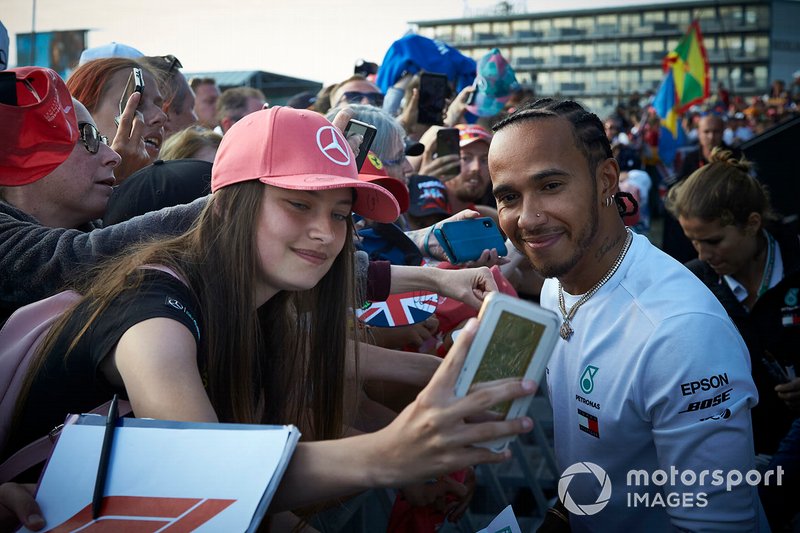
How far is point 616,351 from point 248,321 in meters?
1.20

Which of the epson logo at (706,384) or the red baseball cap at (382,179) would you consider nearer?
the epson logo at (706,384)

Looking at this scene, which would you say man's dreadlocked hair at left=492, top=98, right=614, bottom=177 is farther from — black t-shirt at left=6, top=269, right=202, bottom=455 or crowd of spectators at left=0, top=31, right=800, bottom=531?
black t-shirt at left=6, top=269, right=202, bottom=455

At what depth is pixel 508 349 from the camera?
4.68 feet

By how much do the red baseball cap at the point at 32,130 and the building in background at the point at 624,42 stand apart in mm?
90118

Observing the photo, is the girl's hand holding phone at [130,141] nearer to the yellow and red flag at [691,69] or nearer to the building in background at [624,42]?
the yellow and red flag at [691,69]

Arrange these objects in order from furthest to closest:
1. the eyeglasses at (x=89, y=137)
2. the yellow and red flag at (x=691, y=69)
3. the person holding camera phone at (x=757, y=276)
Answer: the yellow and red flag at (x=691, y=69)
the person holding camera phone at (x=757, y=276)
the eyeglasses at (x=89, y=137)

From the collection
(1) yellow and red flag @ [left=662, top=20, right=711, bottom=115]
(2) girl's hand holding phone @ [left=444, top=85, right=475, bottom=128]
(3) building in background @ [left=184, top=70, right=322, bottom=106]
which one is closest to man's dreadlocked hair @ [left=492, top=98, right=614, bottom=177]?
(2) girl's hand holding phone @ [left=444, top=85, right=475, bottom=128]

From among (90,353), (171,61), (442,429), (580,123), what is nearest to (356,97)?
(171,61)

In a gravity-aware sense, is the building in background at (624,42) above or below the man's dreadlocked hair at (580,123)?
above

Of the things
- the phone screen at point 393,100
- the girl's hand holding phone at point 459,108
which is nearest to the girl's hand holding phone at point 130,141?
the phone screen at point 393,100

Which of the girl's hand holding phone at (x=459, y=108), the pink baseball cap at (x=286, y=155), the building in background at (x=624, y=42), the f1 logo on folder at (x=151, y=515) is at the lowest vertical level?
the f1 logo on folder at (x=151, y=515)

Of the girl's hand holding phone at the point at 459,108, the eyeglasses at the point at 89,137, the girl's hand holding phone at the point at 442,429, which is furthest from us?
the girl's hand holding phone at the point at 459,108

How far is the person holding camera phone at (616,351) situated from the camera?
2078 millimetres

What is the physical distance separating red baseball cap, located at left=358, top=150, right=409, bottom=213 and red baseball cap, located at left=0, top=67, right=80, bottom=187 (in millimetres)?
1232
